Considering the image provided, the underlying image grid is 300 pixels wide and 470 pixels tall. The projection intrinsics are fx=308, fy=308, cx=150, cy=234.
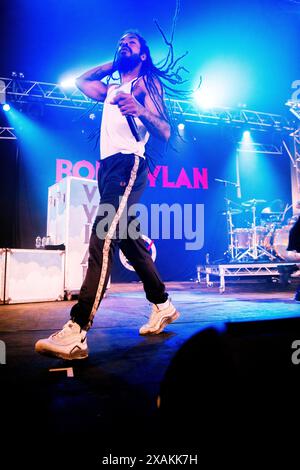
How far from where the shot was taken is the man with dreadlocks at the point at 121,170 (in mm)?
1746

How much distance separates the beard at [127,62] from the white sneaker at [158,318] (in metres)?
1.74

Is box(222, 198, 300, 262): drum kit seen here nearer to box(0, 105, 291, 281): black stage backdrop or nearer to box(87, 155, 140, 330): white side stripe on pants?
box(0, 105, 291, 281): black stage backdrop

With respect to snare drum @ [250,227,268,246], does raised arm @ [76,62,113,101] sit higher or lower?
higher

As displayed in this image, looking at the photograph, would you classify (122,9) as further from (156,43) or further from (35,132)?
(35,132)

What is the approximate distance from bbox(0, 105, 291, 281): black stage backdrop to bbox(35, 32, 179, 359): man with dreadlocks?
505 centimetres

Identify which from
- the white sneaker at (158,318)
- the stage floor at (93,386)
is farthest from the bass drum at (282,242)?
the white sneaker at (158,318)

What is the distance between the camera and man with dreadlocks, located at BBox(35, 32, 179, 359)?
175 cm

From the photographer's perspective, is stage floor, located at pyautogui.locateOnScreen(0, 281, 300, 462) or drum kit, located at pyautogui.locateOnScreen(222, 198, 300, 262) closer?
stage floor, located at pyautogui.locateOnScreen(0, 281, 300, 462)

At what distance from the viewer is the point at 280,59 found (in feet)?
24.0

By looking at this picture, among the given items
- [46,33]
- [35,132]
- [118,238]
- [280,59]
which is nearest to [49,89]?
[35,132]

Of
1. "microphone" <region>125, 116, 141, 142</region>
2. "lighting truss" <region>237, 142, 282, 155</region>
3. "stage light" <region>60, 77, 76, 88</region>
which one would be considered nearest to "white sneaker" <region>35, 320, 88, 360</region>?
"microphone" <region>125, 116, 141, 142</region>

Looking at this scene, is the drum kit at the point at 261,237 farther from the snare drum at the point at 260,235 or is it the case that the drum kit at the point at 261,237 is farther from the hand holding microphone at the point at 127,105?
the hand holding microphone at the point at 127,105

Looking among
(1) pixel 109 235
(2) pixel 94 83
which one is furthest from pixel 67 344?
(2) pixel 94 83
